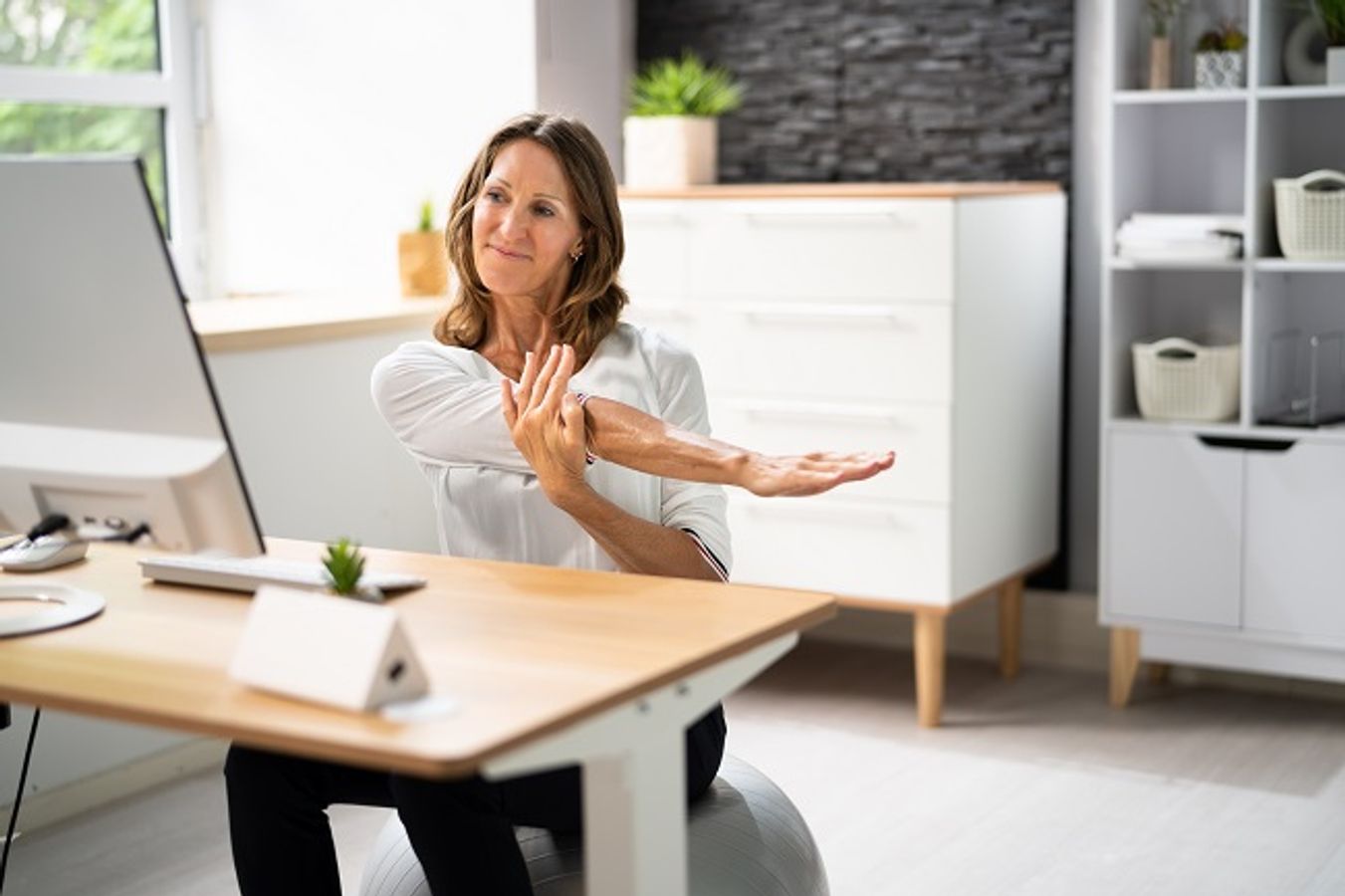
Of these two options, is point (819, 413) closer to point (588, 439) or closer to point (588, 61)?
point (588, 61)

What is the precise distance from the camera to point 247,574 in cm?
196

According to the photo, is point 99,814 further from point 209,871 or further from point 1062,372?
point 1062,372

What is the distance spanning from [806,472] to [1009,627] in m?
2.42

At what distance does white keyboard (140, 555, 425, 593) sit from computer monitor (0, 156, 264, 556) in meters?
0.18

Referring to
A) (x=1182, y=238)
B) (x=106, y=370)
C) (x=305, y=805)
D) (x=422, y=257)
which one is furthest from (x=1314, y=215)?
(x=106, y=370)

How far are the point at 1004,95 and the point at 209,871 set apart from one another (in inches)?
94.5

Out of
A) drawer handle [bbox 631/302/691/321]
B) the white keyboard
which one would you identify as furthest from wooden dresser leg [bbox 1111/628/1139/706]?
the white keyboard

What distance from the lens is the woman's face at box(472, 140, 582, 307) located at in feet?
7.54

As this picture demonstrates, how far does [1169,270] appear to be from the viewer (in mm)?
4156

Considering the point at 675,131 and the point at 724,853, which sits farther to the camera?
the point at 675,131

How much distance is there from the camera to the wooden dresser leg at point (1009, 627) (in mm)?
4215

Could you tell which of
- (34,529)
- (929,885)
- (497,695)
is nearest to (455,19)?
(929,885)

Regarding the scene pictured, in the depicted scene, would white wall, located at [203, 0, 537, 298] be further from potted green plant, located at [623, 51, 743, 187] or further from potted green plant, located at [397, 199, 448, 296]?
potted green plant, located at [623, 51, 743, 187]

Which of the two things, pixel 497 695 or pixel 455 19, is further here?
pixel 455 19
